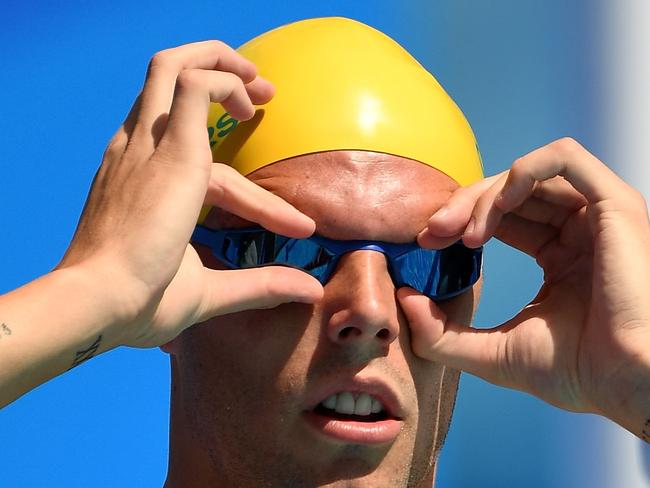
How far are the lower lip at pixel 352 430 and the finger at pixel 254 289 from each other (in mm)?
294

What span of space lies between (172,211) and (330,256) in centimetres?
55

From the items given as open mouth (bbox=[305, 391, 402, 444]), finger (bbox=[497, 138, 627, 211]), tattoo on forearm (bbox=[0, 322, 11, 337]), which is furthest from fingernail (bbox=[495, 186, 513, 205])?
tattoo on forearm (bbox=[0, 322, 11, 337])

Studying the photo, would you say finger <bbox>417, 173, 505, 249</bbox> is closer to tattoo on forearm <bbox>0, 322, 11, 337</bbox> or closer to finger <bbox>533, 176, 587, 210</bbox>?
finger <bbox>533, 176, 587, 210</bbox>

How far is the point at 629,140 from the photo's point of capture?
410 cm

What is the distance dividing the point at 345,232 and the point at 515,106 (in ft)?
7.83

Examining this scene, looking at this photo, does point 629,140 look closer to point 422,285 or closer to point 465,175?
point 465,175

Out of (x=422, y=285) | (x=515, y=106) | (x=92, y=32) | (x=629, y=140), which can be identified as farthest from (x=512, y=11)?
(x=422, y=285)

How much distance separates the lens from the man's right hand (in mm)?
1664

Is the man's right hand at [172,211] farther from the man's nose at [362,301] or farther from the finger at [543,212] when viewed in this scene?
the finger at [543,212]

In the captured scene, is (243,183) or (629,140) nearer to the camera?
(243,183)

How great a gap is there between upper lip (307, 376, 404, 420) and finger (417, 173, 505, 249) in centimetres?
33

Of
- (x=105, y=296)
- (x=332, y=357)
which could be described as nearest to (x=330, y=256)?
(x=332, y=357)

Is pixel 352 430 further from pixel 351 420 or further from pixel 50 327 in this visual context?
pixel 50 327

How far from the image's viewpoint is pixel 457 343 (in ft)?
7.15
